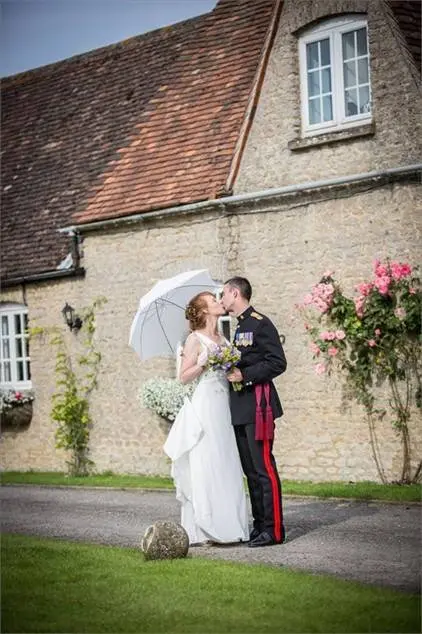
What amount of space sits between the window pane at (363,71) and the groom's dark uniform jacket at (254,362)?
6.43m

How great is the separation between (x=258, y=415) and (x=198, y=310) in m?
1.17

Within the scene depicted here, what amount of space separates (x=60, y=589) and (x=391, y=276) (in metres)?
7.56

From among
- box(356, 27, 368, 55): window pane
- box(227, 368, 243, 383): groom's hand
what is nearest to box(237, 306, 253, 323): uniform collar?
box(227, 368, 243, 383): groom's hand

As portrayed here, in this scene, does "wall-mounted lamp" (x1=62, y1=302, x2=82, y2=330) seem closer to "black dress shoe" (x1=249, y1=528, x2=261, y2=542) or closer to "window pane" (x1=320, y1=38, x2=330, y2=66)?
"window pane" (x1=320, y1=38, x2=330, y2=66)

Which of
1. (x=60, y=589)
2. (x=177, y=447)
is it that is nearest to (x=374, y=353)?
(x=177, y=447)

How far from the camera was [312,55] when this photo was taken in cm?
1602

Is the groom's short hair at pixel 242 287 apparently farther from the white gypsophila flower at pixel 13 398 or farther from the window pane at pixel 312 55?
the white gypsophila flower at pixel 13 398

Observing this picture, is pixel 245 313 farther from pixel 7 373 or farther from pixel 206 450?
pixel 7 373

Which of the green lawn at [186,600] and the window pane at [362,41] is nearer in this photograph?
the green lawn at [186,600]

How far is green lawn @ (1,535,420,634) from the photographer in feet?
22.7

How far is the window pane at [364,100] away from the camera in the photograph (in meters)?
15.2

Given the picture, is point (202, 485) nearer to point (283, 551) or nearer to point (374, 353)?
point (283, 551)

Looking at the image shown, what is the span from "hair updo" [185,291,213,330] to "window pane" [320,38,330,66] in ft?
22.1

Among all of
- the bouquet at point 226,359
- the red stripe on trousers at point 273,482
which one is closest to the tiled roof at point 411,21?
the bouquet at point 226,359
